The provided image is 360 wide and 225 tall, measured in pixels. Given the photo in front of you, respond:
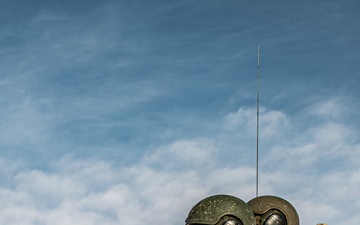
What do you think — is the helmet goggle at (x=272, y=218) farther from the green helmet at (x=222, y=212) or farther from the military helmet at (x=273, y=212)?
the green helmet at (x=222, y=212)

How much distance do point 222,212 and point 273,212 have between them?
3729 mm

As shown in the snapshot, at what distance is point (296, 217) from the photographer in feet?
94.9

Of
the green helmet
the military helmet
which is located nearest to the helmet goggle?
the military helmet

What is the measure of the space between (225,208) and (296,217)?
444 cm

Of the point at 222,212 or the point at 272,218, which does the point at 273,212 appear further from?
the point at 222,212

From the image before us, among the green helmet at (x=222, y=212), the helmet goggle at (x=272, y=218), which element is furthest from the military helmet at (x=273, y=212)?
the green helmet at (x=222, y=212)

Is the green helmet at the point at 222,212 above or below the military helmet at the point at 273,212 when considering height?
below

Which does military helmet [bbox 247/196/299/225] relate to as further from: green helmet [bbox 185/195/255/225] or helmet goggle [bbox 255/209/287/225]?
green helmet [bbox 185/195/255/225]

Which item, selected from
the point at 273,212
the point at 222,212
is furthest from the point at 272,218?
the point at 222,212

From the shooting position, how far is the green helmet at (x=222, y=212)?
25.5m

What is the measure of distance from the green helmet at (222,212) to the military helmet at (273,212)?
2681mm

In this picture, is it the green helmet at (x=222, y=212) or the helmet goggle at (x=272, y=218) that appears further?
the helmet goggle at (x=272, y=218)

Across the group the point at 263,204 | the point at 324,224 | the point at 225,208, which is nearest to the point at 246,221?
the point at 225,208

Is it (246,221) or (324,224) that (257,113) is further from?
(246,221)
